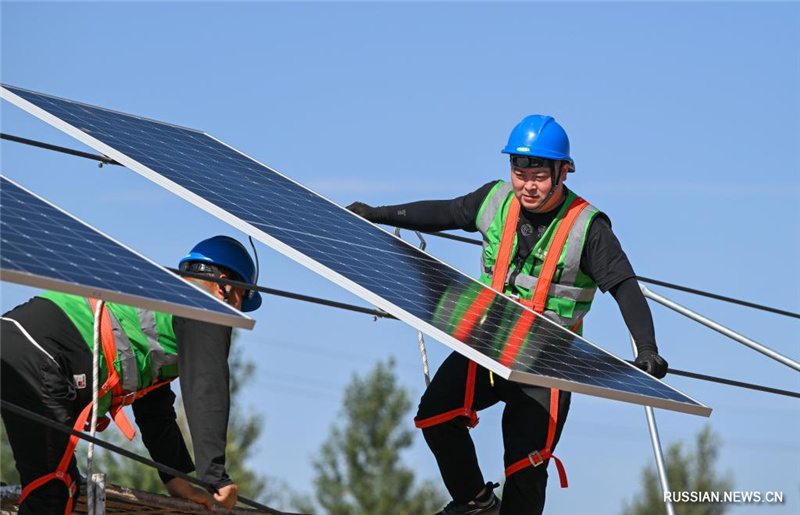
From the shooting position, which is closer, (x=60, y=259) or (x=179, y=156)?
(x=60, y=259)

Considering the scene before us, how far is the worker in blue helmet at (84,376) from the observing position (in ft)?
24.5

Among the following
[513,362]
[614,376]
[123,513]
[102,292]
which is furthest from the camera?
[123,513]

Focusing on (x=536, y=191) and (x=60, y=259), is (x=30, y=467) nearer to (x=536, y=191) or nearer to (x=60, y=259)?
(x=60, y=259)

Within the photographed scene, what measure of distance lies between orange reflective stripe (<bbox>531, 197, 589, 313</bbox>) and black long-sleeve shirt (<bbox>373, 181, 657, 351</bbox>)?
0.11 m

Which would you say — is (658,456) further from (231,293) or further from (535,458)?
(231,293)

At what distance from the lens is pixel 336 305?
7594 millimetres

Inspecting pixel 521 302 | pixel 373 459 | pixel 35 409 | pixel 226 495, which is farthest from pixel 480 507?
pixel 373 459

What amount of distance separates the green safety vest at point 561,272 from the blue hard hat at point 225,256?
145 cm

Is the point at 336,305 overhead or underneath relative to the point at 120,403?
overhead

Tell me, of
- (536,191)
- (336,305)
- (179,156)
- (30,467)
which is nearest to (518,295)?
(536,191)

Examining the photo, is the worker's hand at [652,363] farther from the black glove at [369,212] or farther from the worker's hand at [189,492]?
the worker's hand at [189,492]

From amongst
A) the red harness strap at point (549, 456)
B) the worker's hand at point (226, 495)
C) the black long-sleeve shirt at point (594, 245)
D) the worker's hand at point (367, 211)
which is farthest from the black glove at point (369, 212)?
the worker's hand at point (226, 495)

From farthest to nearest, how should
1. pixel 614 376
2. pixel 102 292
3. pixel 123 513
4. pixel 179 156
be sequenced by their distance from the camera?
pixel 179 156 < pixel 123 513 < pixel 614 376 < pixel 102 292

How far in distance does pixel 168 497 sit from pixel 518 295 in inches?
89.8
